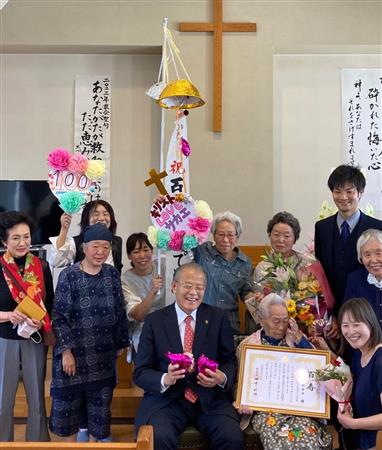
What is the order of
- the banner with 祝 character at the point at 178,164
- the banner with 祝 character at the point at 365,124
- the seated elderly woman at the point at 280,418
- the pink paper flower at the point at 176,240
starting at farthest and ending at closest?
the banner with 祝 character at the point at 365,124 < the banner with 祝 character at the point at 178,164 < the pink paper flower at the point at 176,240 < the seated elderly woman at the point at 280,418

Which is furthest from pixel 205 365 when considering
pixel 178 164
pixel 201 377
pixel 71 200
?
pixel 178 164

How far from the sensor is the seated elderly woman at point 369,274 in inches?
90.4

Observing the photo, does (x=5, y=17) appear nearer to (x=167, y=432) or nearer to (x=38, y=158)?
(x=38, y=158)

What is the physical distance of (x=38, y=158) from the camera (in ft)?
15.6

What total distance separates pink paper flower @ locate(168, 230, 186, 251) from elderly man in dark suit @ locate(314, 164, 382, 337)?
0.78 m

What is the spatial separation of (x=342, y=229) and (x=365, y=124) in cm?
221

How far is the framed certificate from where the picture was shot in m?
2.28

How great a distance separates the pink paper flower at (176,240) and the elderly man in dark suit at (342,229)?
0.78 m

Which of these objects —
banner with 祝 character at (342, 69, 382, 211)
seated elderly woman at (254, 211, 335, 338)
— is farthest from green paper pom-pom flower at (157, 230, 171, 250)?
banner with 祝 character at (342, 69, 382, 211)

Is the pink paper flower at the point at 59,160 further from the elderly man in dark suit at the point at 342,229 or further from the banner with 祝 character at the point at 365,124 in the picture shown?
the banner with 祝 character at the point at 365,124

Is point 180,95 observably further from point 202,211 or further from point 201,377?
point 201,377

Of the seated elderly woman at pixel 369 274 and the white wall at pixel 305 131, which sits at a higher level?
the white wall at pixel 305 131

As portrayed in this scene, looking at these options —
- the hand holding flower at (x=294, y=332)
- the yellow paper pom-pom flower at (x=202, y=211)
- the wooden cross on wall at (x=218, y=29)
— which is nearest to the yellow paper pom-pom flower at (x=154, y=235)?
the yellow paper pom-pom flower at (x=202, y=211)

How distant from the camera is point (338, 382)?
7.16 feet
